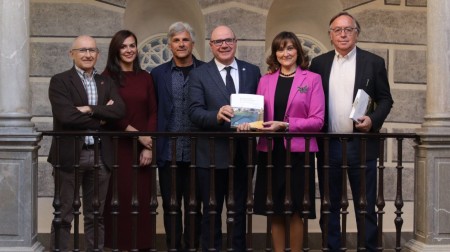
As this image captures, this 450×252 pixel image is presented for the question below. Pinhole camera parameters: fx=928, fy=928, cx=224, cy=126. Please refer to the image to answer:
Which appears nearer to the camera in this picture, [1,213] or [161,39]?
[1,213]

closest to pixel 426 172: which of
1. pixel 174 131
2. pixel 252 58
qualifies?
pixel 174 131

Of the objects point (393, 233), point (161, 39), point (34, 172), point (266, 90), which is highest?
point (161, 39)

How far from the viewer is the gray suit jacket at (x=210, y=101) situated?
22.6ft

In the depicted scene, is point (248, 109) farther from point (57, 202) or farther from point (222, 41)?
point (57, 202)

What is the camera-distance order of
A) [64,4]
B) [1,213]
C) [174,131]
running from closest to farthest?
[1,213]
[174,131]
[64,4]

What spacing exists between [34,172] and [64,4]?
2.64m

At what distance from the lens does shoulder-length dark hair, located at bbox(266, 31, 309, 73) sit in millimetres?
6820

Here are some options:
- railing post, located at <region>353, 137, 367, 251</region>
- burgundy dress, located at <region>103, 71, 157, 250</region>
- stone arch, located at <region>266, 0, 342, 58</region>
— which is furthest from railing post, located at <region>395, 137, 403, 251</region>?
stone arch, located at <region>266, 0, 342, 58</region>

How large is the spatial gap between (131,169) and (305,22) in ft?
10.1

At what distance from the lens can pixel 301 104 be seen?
22.2 ft

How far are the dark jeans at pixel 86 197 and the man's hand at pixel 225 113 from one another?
1039 millimetres

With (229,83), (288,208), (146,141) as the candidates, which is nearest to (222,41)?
(229,83)

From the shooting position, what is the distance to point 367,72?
6941mm

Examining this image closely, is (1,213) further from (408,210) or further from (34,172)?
(408,210)
